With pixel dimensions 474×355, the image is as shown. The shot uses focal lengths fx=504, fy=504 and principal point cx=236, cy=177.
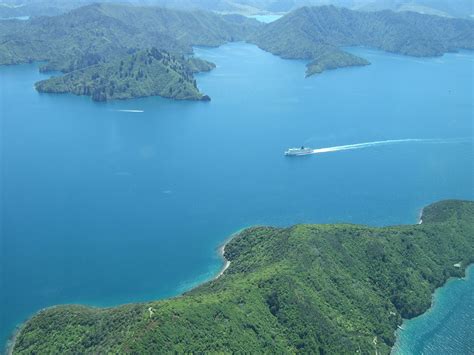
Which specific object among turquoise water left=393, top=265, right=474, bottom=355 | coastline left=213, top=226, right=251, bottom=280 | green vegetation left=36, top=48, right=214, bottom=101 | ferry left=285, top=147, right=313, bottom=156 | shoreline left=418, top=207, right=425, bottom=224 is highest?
green vegetation left=36, top=48, right=214, bottom=101

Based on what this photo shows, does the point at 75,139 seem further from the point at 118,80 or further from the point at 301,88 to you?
the point at 301,88

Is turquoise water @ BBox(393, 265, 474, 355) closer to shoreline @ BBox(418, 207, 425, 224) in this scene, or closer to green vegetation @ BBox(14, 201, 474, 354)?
green vegetation @ BBox(14, 201, 474, 354)

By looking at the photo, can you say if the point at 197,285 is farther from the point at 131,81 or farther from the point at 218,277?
the point at 131,81

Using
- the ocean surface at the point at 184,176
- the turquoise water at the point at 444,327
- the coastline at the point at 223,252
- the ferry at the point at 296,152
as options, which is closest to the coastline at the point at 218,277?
the coastline at the point at 223,252

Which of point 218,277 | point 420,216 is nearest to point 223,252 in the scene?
point 218,277

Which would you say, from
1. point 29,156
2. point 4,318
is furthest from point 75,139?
point 4,318

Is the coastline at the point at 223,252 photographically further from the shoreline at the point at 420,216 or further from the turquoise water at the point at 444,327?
the shoreline at the point at 420,216

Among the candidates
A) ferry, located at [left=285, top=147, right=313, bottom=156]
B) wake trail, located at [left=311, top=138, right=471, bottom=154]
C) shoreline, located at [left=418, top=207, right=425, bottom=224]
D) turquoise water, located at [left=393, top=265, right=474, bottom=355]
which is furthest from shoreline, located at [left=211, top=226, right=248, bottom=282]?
wake trail, located at [left=311, top=138, right=471, bottom=154]
